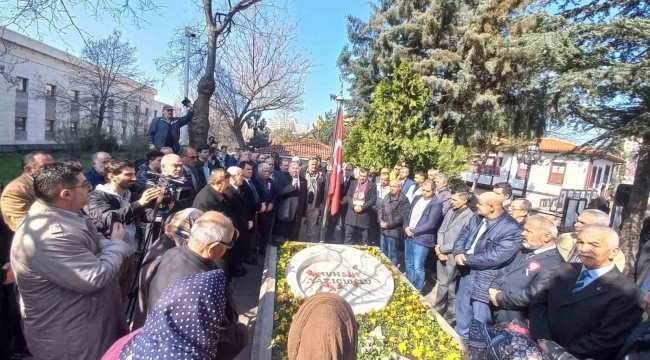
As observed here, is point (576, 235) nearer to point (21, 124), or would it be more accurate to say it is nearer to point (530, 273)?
point (530, 273)

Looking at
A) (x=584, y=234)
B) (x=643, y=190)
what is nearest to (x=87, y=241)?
(x=584, y=234)

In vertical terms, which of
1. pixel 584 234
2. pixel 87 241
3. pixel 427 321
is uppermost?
pixel 584 234

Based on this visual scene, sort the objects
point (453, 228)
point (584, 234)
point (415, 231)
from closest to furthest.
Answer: point (584, 234)
point (453, 228)
point (415, 231)

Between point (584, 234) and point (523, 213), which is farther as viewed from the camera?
point (523, 213)

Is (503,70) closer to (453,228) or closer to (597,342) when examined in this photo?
(453,228)

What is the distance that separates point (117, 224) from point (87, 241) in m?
0.56

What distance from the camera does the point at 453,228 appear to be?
4.92m

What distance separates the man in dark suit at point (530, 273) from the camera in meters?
3.02

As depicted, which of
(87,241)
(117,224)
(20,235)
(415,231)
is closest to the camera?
(20,235)

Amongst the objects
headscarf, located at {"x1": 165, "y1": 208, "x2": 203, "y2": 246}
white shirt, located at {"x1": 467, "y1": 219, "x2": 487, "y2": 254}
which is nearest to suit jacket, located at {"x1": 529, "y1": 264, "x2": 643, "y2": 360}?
Result: white shirt, located at {"x1": 467, "y1": 219, "x2": 487, "y2": 254}

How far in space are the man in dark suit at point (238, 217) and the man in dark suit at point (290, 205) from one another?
1.30 metres

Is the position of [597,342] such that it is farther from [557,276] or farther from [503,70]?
[503,70]

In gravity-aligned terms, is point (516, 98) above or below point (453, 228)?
above

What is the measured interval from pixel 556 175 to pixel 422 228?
1338 inches
